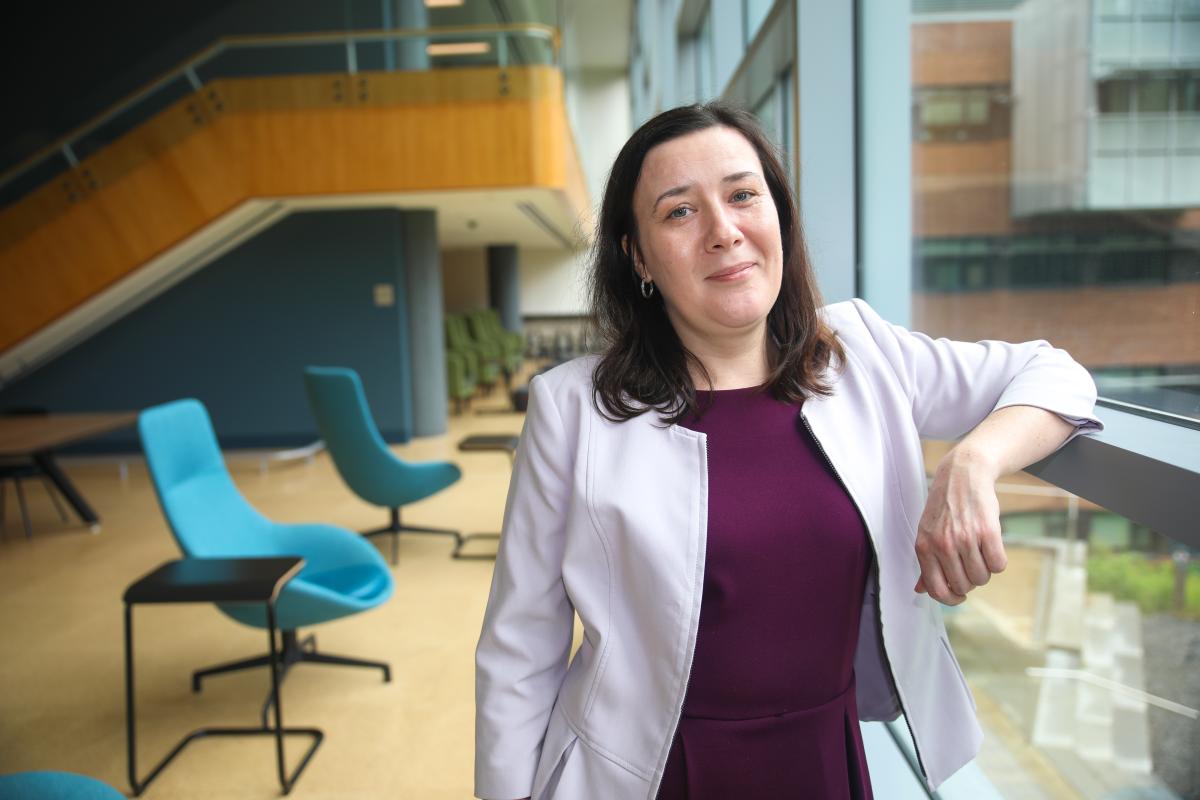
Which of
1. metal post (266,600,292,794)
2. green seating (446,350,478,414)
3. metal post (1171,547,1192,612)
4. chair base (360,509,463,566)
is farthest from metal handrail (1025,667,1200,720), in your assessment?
green seating (446,350,478,414)

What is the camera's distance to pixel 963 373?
1.40 meters

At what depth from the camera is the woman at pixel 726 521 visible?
1260mm

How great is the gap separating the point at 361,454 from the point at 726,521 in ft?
14.4

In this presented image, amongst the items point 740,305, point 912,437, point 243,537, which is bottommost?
point 243,537

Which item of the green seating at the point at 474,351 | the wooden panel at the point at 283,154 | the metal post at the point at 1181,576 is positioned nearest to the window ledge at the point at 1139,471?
the metal post at the point at 1181,576

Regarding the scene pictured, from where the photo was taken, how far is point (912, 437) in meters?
1.37

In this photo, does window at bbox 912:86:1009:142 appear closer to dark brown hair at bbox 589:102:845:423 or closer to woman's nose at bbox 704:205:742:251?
dark brown hair at bbox 589:102:845:423

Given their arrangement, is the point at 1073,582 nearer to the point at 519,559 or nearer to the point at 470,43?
the point at 519,559

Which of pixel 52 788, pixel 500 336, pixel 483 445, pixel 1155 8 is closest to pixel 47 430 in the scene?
pixel 483 445

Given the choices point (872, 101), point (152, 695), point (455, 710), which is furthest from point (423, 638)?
point (872, 101)

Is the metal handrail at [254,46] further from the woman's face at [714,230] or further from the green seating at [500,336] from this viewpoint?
the woman's face at [714,230]

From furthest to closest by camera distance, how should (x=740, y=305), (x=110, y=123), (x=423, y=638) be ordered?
(x=110, y=123), (x=423, y=638), (x=740, y=305)

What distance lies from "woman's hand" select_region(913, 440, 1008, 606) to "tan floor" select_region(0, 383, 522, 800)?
214 centimetres

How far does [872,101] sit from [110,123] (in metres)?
7.50
